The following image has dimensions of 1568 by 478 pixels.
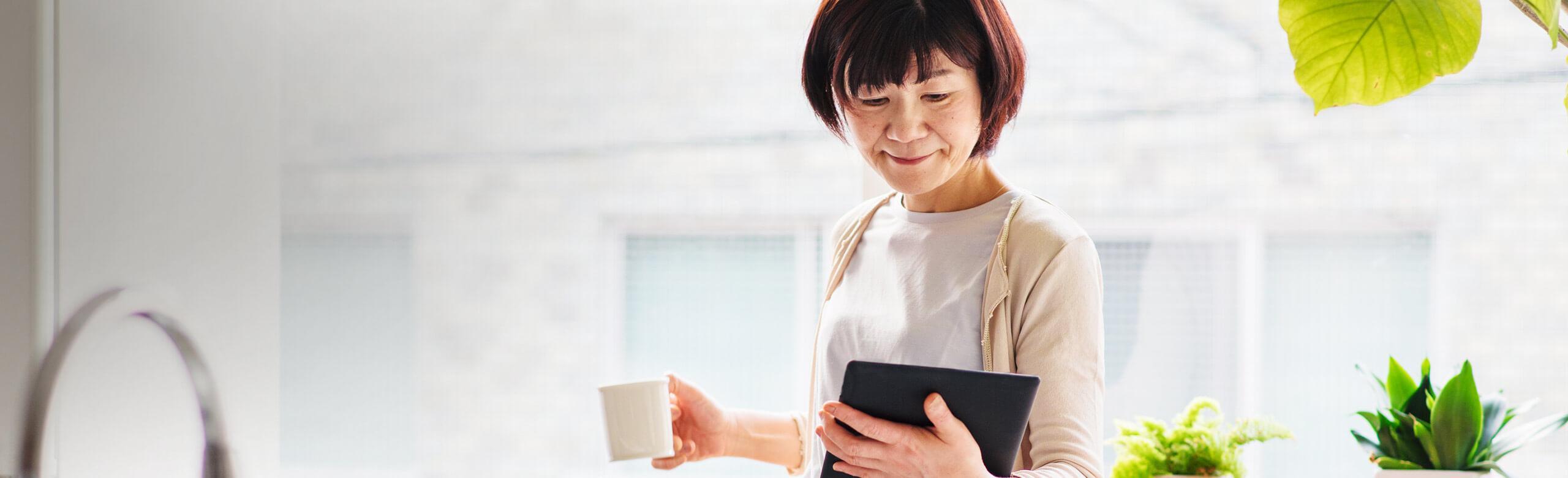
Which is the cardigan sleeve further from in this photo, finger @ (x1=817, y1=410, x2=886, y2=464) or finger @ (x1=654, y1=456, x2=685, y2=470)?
finger @ (x1=654, y1=456, x2=685, y2=470)

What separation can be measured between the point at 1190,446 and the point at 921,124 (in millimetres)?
914

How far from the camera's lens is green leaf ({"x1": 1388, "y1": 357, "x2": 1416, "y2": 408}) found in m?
1.46

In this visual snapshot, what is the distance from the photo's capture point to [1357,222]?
67.5 inches

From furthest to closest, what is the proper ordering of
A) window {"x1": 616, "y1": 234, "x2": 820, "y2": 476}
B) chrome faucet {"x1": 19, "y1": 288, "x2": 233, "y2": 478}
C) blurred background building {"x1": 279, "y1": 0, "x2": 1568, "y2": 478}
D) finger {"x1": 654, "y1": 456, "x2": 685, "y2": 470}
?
1. window {"x1": 616, "y1": 234, "x2": 820, "y2": 476}
2. blurred background building {"x1": 279, "y1": 0, "x2": 1568, "y2": 478}
3. finger {"x1": 654, "y1": 456, "x2": 685, "y2": 470}
4. chrome faucet {"x1": 19, "y1": 288, "x2": 233, "y2": 478}

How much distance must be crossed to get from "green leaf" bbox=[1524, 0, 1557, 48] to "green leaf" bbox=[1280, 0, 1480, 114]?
0.07 feet

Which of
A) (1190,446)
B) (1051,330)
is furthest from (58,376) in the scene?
(1190,446)

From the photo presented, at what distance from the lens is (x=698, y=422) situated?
1.12 m

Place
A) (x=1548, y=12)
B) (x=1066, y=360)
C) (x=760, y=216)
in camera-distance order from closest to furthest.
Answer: (x=1548, y=12), (x=1066, y=360), (x=760, y=216)

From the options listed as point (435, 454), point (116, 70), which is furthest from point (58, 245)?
point (435, 454)

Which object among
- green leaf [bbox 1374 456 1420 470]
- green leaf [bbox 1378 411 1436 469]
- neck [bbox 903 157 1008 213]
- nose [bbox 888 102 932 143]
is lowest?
green leaf [bbox 1374 456 1420 470]

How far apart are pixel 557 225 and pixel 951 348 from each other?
124 cm

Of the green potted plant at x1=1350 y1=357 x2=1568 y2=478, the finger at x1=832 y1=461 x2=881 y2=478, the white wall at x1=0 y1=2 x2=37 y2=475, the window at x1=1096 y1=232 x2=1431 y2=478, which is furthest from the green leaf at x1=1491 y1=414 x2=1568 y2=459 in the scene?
the white wall at x1=0 y1=2 x2=37 y2=475

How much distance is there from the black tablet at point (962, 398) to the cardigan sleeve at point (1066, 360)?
8 centimetres

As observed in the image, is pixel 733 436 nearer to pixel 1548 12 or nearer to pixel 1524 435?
pixel 1548 12
